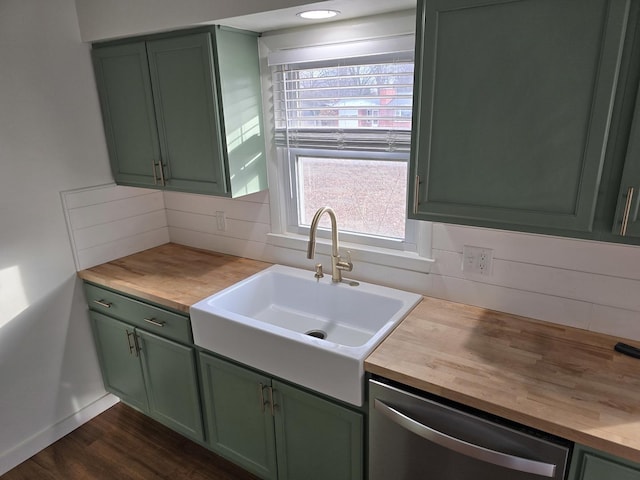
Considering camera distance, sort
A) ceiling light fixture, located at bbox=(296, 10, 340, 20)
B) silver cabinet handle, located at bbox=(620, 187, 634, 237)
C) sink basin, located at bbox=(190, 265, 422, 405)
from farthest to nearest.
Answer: ceiling light fixture, located at bbox=(296, 10, 340, 20) → sink basin, located at bbox=(190, 265, 422, 405) → silver cabinet handle, located at bbox=(620, 187, 634, 237)

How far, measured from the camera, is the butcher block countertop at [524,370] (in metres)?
1.11

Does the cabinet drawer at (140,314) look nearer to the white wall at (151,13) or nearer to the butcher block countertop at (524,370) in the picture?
the butcher block countertop at (524,370)

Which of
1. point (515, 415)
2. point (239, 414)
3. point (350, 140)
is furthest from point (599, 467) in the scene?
point (350, 140)

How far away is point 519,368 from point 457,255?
0.55m

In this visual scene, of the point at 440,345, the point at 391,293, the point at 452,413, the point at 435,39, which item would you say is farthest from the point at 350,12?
the point at 452,413

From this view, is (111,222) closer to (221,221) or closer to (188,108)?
(221,221)

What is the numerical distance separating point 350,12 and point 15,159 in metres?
1.63

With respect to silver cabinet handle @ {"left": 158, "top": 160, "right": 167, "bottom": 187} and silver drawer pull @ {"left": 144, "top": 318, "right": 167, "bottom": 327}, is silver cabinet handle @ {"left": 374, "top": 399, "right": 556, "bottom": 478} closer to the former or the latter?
silver drawer pull @ {"left": 144, "top": 318, "right": 167, "bottom": 327}

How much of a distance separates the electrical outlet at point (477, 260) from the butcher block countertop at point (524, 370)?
164mm

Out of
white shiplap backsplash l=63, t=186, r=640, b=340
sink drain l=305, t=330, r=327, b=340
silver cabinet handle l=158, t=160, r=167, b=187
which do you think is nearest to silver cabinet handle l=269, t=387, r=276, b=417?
sink drain l=305, t=330, r=327, b=340

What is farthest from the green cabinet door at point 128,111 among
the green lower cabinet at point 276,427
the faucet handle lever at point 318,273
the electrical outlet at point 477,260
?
the electrical outlet at point 477,260

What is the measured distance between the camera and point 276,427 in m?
1.75

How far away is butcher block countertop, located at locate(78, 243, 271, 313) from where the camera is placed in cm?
199

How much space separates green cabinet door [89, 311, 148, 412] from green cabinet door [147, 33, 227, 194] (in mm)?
821
